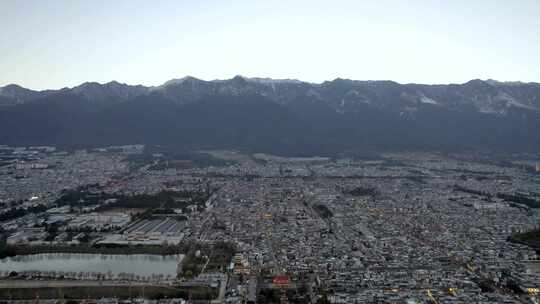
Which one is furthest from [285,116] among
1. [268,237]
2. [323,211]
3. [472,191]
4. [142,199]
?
[268,237]

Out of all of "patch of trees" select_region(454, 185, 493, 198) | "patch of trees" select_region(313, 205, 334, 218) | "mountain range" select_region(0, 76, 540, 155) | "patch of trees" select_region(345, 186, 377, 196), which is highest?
"mountain range" select_region(0, 76, 540, 155)

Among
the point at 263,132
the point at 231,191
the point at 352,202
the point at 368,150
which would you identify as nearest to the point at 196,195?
the point at 231,191

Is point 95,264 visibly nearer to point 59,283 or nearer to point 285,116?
point 59,283

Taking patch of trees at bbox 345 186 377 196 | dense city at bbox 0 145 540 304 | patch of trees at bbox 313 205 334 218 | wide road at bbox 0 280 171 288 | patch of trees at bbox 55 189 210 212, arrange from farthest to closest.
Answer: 1. patch of trees at bbox 345 186 377 196
2. patch of trees at bbox 55 189 210 212
3. patch of trees at bbox 313 205 334 218
4. wide road at bbox 0 280 171 288
5. dense city at bbox 0 145 540 304

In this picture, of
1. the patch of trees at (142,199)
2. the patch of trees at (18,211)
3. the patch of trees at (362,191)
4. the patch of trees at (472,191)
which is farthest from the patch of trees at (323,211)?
the patch of trees at (18,211)

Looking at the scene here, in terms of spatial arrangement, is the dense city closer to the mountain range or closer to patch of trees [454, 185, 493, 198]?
patch of trees [454, 185, 493, 198]

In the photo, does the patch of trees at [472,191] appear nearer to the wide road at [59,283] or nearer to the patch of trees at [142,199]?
the patch of trees at [142,199]

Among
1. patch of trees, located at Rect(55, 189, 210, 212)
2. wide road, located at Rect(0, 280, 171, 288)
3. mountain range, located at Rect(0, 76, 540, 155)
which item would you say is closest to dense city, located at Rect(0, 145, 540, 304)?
wide road, located at Rect(0, 280, 171, 288)
